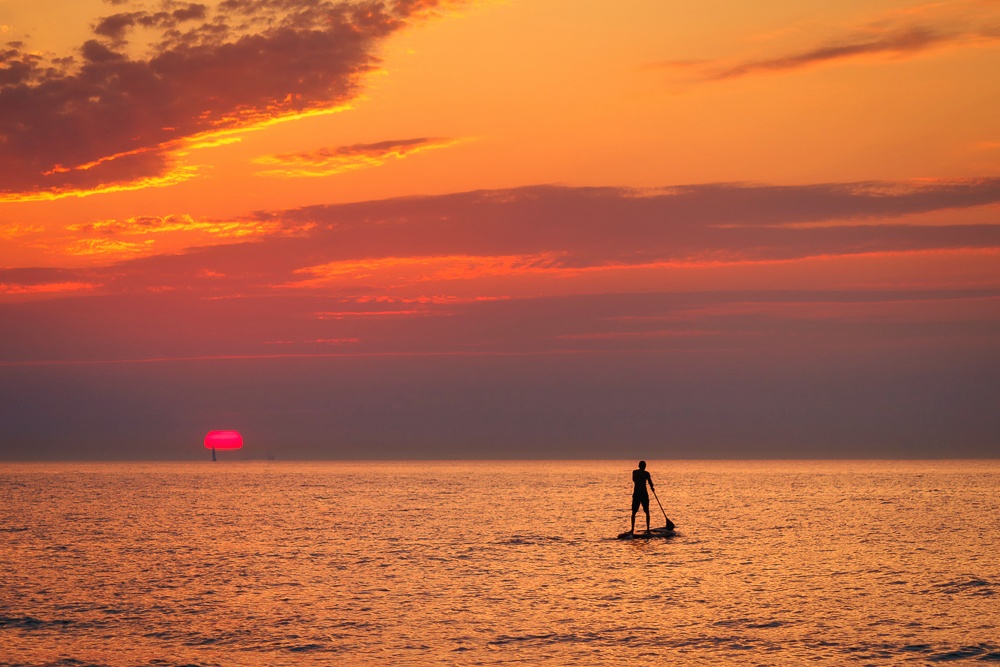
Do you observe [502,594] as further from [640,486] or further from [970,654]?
[640,486]

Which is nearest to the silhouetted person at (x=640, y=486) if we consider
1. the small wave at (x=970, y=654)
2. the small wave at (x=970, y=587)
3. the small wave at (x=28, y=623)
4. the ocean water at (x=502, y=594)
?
the ocean water at (x=502, y=594)

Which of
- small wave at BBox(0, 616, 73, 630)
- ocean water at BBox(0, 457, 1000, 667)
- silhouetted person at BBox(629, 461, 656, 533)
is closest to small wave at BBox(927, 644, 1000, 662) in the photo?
→ ocean water at BBox(0, 457, 1000, 667)

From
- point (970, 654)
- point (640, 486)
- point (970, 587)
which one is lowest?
point (970, 587)

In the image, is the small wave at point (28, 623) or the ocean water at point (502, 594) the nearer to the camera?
the ocean water at point (502, 594)

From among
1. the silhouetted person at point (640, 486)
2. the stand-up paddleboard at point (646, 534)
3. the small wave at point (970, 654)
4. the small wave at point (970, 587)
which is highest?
the silhouetted person at point (640, 486)

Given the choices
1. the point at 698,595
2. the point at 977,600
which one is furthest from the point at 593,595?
the point at 977,600

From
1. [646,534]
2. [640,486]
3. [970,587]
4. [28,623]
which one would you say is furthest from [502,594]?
[646,534]

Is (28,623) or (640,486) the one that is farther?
(640,486)

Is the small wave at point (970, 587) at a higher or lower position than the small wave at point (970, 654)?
lower

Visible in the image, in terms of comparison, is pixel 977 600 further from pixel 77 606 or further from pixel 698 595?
pixel 77 606

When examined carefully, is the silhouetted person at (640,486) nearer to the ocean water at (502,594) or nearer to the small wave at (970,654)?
the ocean water at (502,594)

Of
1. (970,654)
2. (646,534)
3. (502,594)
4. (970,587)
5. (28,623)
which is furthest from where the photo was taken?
(646,534)

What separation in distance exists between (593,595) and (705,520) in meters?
42.8

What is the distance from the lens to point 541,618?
1224 inches
